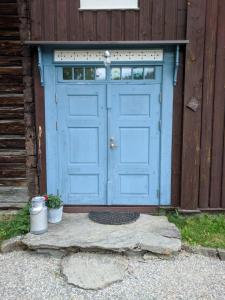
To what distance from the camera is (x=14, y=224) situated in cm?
440

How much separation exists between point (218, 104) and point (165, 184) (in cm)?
138

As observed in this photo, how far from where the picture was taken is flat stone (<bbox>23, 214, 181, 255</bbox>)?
150 inches

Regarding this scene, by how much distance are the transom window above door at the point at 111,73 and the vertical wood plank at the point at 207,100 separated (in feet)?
2.53

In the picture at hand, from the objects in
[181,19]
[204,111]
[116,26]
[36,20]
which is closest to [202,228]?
[204,111]

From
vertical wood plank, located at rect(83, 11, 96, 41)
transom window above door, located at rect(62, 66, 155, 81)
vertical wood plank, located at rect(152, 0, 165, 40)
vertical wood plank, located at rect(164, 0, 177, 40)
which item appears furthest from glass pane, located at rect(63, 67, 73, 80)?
vertical wood plank, located at rect(164, 0, 177, 40)

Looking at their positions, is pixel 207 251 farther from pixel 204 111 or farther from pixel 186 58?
pixel 186 58

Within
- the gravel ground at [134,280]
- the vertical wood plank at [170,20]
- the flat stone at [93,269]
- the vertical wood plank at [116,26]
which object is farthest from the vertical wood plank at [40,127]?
the vertical wood plank at [170,20]

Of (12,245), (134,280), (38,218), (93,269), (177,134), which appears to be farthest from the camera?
(177,134)

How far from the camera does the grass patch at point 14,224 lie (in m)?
4.24

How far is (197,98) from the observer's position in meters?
4.56

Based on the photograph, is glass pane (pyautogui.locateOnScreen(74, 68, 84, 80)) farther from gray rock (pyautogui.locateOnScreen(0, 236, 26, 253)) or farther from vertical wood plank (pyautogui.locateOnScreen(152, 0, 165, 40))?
gray rock (pyautogui.locateOnScreen(0, 236, 26, 253))

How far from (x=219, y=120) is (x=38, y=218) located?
2.83 metres

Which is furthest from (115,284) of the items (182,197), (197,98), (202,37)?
(202,37)

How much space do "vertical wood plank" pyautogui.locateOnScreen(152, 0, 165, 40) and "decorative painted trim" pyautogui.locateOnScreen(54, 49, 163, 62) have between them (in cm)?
20
